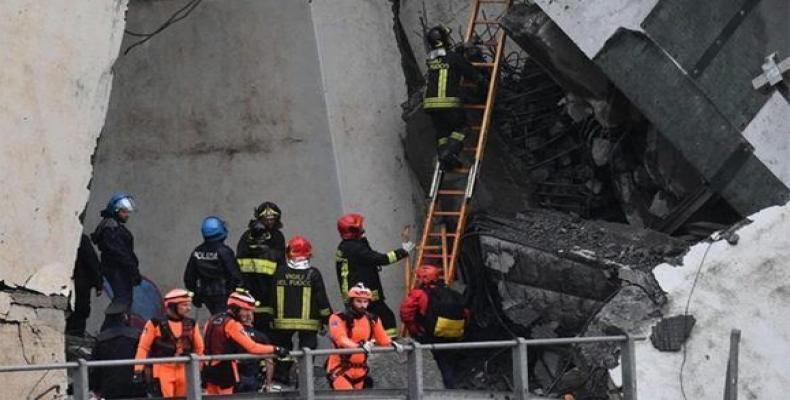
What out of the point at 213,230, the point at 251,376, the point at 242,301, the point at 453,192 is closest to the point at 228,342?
the point at 242,301

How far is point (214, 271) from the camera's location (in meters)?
19.6

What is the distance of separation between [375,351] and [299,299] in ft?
8.74

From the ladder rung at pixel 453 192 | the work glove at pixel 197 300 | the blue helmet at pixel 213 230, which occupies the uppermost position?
the ladder rung at pixel 453 192

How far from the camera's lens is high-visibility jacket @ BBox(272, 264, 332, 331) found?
19547 mm

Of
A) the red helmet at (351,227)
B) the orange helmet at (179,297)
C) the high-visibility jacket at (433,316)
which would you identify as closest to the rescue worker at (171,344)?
the orange helmet at (179,297)

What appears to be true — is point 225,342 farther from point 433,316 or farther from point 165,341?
point 433,316

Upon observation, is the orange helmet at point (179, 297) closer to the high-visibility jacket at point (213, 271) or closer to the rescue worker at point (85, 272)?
the rescue worker at point (85, 272)

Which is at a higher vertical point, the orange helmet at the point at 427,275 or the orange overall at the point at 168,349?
the orange helmet at the point at 427,275

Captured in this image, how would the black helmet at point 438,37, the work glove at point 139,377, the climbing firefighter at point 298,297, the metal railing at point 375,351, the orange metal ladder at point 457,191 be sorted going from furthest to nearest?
the orange metal ladder at point 457,191, the black helmet at point 438,37, the climbing firefighter at point 298,297, the work glove at point 139,377, the metal railing at point 375,351

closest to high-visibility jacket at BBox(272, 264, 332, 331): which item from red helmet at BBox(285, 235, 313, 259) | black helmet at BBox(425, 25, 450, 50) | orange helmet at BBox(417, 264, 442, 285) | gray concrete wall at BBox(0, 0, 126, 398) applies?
red helmet at BBox(285, 235, 313, 259)

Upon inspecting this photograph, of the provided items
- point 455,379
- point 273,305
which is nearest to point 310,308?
point 273,305

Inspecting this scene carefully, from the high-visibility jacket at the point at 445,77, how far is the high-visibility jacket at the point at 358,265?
6.48ft

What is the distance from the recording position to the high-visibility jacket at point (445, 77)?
2170 centimetres

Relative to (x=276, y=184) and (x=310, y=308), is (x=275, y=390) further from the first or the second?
(x=276, y=184)
